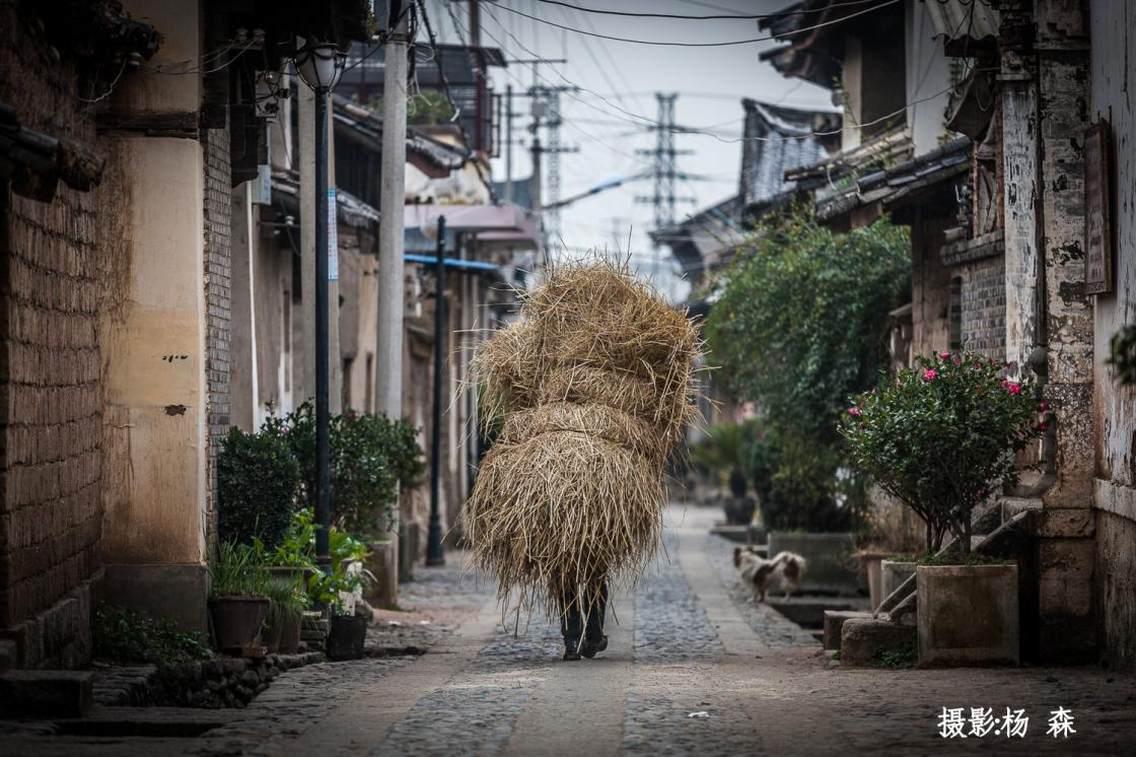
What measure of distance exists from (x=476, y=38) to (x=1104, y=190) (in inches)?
845

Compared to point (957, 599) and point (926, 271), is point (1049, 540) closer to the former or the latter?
point (957, 599)

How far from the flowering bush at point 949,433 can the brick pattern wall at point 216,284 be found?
16.0ft

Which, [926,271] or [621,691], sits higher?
[926,271]

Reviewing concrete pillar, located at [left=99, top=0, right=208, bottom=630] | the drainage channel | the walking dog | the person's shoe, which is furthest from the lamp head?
the walking dog

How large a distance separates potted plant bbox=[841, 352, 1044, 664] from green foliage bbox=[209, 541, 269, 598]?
4602mm

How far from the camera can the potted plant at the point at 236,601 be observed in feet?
37.2

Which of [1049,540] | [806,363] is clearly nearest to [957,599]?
[1049,540]

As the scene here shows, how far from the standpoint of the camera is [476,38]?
3091cm

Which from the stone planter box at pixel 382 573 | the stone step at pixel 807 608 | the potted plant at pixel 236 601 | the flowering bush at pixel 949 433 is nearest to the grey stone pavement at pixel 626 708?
the potted plant at pixel 236 601

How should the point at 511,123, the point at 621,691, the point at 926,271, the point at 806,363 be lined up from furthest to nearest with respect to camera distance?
the point at 511,123 → the point at 806,363 → the point at 926,271 → the point at 621,691

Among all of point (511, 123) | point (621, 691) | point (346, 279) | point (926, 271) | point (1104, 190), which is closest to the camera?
point (621, 691)

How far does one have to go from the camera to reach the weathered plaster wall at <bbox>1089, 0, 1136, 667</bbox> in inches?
407

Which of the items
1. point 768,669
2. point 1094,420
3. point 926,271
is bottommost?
point 768,669

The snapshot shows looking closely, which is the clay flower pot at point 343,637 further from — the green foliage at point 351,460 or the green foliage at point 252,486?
the green foliage at point 351,460
